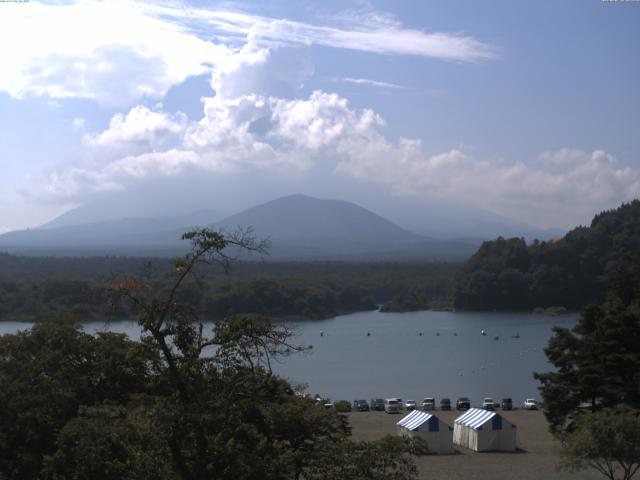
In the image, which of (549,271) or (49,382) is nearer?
(49,382)

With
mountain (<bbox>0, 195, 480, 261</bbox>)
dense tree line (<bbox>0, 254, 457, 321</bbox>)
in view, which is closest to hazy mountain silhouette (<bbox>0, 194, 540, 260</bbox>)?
mountain (<bbox>0, 195, 480, 261</bbox>)

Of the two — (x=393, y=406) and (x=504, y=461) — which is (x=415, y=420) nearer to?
(x=504, y=461)

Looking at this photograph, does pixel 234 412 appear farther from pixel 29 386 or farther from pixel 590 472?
pixel 590 472

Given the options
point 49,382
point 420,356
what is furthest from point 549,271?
point 49,382

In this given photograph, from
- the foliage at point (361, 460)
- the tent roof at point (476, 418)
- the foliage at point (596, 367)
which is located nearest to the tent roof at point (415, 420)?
the tent roof at point (476, 418)

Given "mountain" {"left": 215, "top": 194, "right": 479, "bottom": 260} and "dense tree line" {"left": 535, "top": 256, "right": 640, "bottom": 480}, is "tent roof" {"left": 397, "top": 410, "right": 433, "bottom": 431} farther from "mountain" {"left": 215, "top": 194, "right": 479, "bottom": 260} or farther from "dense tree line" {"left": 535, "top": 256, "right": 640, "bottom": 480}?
"mountain" {"left": 215, "top": 194, "right": 479, "bottom": 260}

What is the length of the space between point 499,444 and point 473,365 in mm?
11850

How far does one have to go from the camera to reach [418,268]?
53.5 m

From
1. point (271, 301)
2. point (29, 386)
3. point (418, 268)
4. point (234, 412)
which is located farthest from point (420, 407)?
point (418, 268)

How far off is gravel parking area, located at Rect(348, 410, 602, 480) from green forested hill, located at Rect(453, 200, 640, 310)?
86.0ft

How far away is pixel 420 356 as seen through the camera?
2497 centimetres

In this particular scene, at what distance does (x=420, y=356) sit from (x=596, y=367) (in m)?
15.2

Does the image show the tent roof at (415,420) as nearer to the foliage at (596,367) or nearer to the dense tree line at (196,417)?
the foliage at (596,367)

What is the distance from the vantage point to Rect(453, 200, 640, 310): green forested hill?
127 ft
